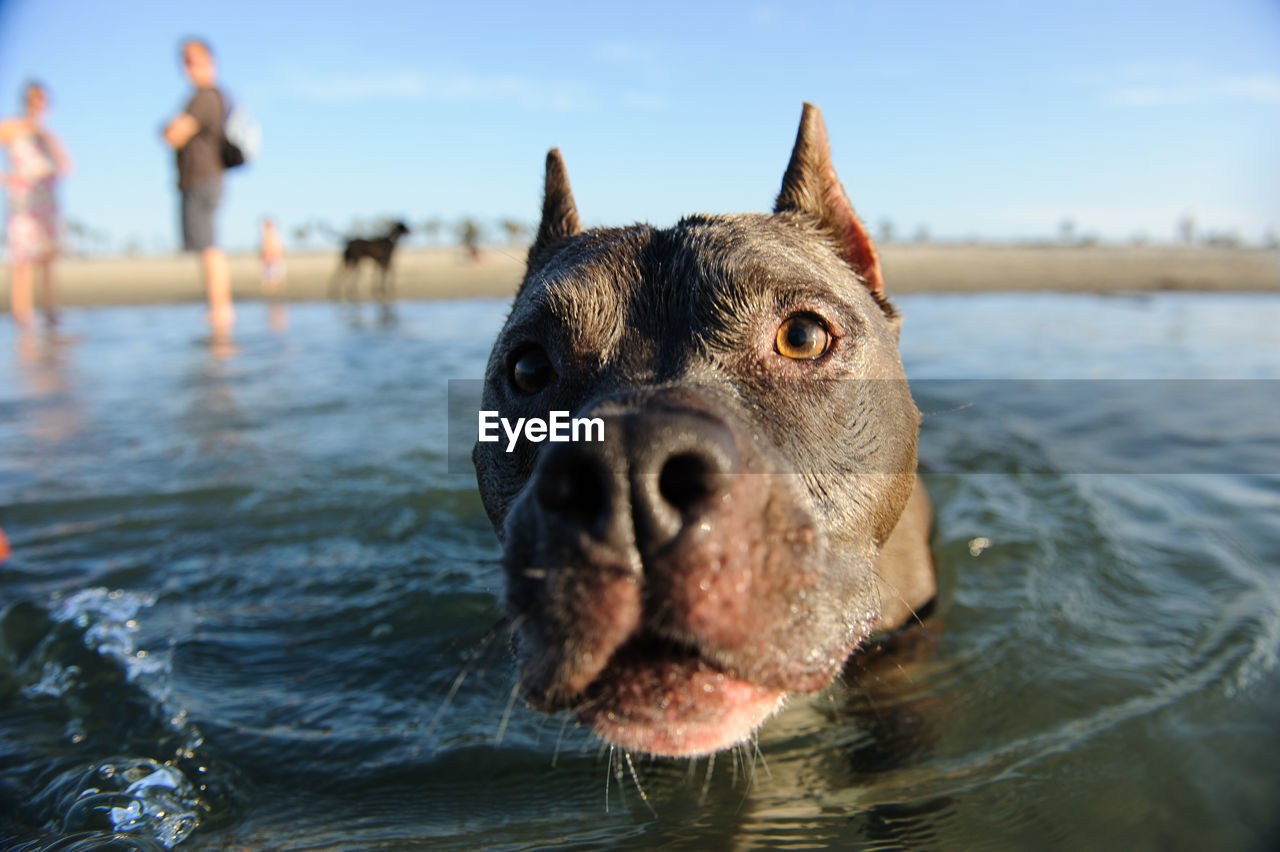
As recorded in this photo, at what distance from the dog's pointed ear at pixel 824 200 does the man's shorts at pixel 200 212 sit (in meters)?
10.8

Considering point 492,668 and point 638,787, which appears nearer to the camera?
point 638,787

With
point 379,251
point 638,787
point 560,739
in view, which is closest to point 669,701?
point 638,787

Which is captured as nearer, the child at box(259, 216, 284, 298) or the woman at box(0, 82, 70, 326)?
the woman at box(0, 82, 70, 326)

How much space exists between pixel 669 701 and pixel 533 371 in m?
1.27

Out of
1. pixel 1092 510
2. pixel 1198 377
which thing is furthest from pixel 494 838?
pixel 1198 377

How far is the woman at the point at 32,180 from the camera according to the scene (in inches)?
528

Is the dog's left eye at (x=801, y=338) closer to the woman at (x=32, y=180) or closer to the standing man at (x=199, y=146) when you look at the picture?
the standing man at (x=199, y=146)

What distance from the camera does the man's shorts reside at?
39.4ft

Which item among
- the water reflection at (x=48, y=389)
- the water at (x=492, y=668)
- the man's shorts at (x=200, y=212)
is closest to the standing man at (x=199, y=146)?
the man's shorts at (x=200, y=212)

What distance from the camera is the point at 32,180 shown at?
13750 millimetres

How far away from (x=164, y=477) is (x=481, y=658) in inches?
151

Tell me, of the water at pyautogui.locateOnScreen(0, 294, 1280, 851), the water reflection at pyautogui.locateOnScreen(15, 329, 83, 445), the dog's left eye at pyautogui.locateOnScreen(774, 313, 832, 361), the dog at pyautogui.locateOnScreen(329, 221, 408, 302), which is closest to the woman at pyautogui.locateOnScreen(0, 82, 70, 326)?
the water reflection at pyautogui.locateOnScreen(15, 329, 83, 445)

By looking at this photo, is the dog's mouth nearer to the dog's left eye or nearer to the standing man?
the dog's left eye

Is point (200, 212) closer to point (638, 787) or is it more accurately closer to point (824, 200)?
point (824, 200)
